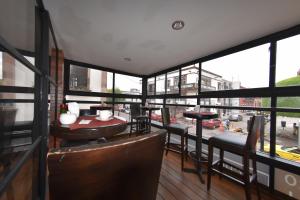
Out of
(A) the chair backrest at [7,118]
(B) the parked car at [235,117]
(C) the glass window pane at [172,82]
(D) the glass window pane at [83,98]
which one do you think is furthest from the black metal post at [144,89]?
(A) the chair backrest at [7,118]

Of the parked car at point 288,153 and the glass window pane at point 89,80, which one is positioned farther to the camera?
the glass window pane at point 89,80

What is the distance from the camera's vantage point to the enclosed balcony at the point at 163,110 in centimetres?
57

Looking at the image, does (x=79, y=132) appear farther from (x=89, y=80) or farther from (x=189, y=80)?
(x=89, y=80)

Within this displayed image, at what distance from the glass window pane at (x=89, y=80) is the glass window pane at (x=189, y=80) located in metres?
2.45

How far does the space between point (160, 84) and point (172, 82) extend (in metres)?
0.62

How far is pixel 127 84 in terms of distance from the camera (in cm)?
487

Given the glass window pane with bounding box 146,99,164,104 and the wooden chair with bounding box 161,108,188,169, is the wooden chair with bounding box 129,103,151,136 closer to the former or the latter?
the glass window pane with bounding box 146,99,164,104

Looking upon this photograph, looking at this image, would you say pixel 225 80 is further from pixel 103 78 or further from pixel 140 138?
pixel 103 78

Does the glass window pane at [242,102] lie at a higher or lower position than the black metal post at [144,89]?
lower

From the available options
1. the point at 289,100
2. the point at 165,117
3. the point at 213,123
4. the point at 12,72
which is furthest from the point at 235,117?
the point at 12,72

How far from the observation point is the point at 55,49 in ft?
9.41

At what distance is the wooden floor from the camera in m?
1.62

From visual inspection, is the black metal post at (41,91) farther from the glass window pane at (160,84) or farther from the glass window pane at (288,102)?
the glass window pane at (160,84)

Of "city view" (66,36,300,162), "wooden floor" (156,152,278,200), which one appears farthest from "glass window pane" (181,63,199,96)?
"wooden floor" (156,152,278,200)
